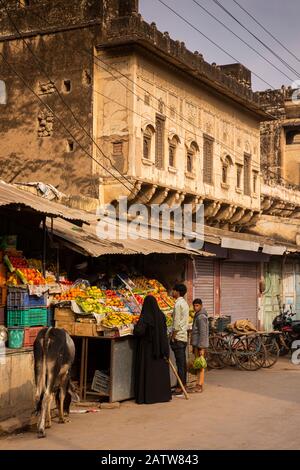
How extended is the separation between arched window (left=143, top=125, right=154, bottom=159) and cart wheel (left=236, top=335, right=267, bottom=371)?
6204 mm

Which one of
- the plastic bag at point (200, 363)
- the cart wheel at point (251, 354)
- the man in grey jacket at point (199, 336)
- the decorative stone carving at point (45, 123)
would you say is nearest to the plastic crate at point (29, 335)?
the plastic bag at point (200, 363)

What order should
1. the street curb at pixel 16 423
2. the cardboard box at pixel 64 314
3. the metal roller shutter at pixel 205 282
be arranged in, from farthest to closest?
1. the metal roller shutter at pixel 205 282
2. the cardboard box at pixel 64 314
3. the street curb at pixel 16 423

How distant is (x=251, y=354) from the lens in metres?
14.8

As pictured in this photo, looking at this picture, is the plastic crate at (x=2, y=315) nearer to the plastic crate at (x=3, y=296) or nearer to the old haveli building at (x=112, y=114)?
the plastic crate at (x=3, y=296)

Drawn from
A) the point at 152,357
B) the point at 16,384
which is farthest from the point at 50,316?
the point at 16,384

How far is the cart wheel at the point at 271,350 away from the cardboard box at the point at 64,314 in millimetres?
5485

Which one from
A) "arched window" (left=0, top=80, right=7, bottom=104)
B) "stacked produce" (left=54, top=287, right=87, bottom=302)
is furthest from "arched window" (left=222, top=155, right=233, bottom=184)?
"stacked produce" (left=54, top=287, right=87, bottom=302)

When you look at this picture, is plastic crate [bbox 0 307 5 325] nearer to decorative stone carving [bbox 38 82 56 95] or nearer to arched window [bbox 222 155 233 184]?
decorative stone carving [bbox 38 82 56 95]

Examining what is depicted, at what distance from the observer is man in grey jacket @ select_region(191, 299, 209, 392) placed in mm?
11758

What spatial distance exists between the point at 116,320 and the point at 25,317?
141cm

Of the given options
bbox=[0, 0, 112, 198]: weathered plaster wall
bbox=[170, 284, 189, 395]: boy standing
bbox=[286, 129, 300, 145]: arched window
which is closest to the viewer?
bbox=[170, 284, 189, 395]: boy standing

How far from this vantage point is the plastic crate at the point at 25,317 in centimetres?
1009
